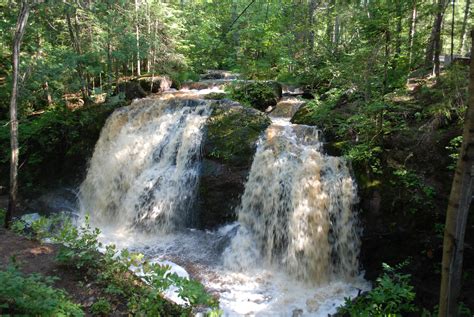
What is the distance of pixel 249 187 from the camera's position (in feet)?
28.9

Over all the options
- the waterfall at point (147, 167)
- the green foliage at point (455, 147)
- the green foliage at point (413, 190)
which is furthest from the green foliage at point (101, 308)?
the green foliage at point (455, 147)

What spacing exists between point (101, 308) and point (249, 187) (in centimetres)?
486

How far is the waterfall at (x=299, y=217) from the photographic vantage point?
25.1 feet

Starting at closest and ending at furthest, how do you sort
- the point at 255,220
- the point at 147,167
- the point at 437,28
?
the point at 255,220 → the point at 437,28 → the point at 147,167

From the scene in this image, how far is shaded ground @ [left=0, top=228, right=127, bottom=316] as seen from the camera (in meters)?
4.87

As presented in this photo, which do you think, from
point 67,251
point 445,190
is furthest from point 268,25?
point 67,251

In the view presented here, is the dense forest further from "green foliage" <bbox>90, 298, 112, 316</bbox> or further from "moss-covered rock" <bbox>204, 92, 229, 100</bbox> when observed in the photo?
"moss-covered rock" <bbox>204, 92, 229, 100</bbox>

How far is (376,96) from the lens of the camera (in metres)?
8.38

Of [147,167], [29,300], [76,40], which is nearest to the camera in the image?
[29,300]

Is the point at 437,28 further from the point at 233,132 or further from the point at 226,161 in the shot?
the point at 226,161

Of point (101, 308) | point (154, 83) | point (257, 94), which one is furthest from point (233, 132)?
point (154, 83)

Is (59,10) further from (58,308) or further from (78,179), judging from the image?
(58,308)

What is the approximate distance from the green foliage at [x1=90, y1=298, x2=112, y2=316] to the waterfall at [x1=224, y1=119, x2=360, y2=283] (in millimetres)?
3594

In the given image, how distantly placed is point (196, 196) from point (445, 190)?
5.88 meters
